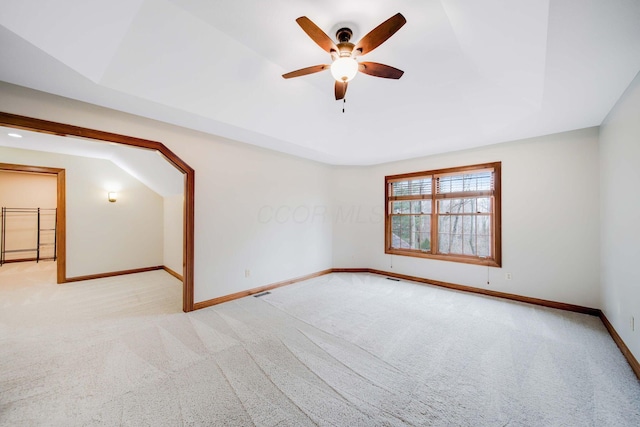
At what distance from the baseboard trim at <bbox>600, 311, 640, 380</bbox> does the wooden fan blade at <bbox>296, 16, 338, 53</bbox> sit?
12.1ft

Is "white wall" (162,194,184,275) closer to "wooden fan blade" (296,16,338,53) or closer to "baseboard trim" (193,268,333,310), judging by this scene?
"baseboard trim" (193,268,333,310)

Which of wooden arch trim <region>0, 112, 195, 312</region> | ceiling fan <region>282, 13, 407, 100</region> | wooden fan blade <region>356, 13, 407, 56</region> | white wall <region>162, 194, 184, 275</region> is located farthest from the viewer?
white wall <region>162, 194, 184, 275</region>

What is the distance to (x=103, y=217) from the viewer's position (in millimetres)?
5051

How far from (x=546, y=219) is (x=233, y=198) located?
480 centimetres

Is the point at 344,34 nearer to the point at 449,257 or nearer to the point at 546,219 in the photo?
the point at 546,219

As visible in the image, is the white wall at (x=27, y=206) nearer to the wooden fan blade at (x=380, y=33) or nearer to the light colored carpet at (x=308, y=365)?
the light colored carpet at (x=308, y=365)

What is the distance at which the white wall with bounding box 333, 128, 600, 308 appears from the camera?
324 centimetres

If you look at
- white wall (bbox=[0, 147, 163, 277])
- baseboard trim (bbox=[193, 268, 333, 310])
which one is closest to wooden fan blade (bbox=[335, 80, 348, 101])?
baseboard trim (bbox=[193, 268, 333, 310])

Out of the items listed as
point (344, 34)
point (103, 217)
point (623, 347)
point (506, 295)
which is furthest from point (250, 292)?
point (623, 347)

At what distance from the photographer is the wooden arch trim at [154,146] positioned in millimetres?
2285

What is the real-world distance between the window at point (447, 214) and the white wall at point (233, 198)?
179 centimetres

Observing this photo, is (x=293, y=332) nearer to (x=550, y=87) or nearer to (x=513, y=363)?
(x=513, y=363)

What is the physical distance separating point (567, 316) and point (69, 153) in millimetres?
8764

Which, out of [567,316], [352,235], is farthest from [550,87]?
[352,235]
